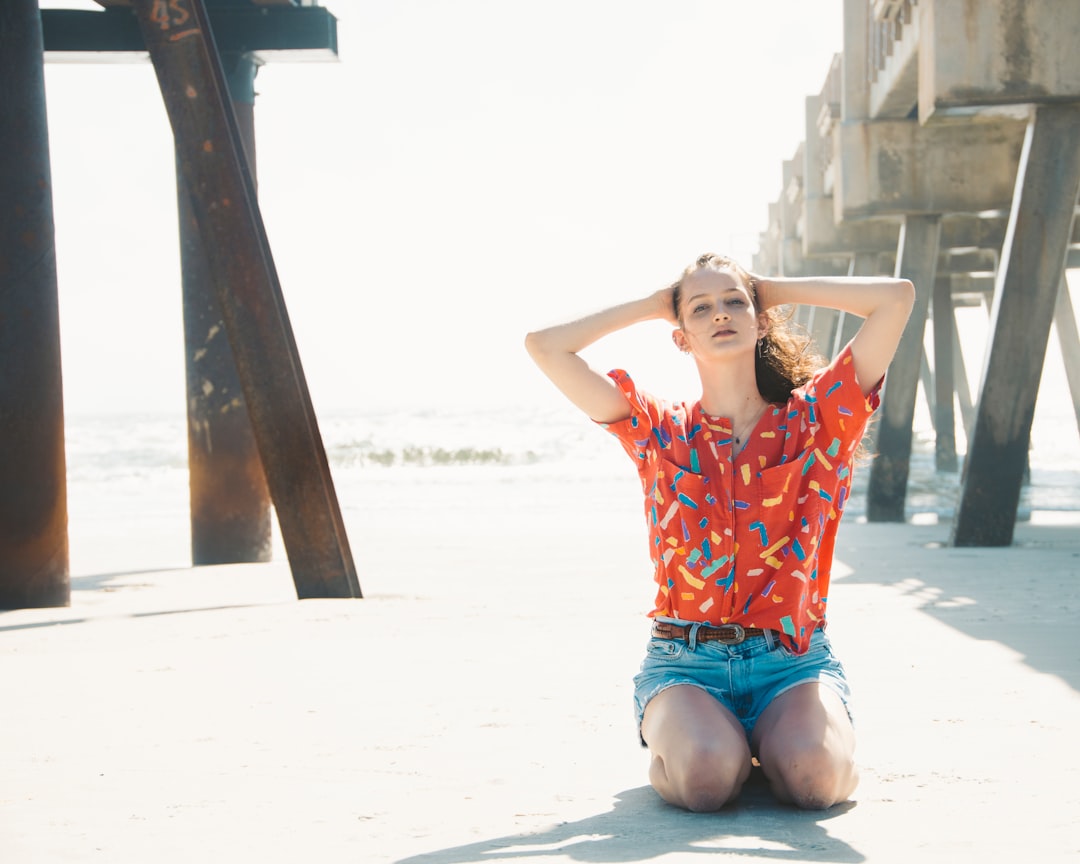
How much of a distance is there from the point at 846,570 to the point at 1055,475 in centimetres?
1529

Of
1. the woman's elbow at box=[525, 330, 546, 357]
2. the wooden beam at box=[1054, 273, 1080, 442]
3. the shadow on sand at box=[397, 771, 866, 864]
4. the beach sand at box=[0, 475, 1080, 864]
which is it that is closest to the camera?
the shadow on sand at box=[397, 771, 866, 864]

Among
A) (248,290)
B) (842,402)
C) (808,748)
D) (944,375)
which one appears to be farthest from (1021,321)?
(944,375)

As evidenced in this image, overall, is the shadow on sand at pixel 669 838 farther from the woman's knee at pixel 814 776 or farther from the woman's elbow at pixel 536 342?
the woman's elbow at pixel 536 342

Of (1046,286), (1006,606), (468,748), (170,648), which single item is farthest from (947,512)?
(468,748)

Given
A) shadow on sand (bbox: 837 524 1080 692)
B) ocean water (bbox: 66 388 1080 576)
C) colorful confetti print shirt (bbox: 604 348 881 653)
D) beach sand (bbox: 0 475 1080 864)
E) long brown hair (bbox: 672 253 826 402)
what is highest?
long brown hair (bbox: 672 253 826 402)

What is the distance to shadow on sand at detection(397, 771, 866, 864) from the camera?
2.75 m

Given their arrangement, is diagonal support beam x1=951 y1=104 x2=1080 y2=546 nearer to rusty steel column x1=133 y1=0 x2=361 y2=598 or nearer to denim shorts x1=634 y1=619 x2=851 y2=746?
rusty steel column x1=133 y1=0 x2=361 y2=598

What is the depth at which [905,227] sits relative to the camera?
13.3m

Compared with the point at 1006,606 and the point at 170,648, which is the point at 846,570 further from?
the point at 170,648

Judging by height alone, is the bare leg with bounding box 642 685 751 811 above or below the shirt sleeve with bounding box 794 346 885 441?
below

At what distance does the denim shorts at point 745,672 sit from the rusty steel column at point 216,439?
7051 mm

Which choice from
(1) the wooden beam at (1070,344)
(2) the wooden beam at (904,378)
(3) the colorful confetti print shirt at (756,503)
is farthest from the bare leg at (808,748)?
(1) the wooden beam at (1070,344)

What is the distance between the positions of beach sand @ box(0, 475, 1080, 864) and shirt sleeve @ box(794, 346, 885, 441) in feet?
2.97

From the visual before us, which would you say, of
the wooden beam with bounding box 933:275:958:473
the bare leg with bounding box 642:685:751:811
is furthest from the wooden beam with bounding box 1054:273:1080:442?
the bare leg with bounding box 642:685:751:811
